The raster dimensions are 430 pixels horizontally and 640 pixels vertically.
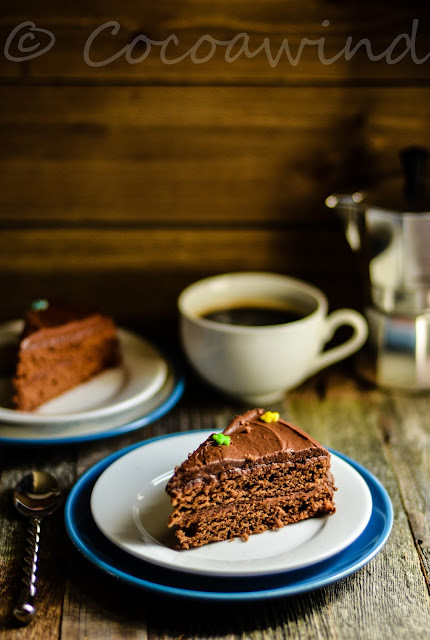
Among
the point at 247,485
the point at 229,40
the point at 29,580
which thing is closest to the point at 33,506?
the point at 29,580

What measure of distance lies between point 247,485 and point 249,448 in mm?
45

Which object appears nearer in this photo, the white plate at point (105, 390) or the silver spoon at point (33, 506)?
the silver spoon at point (33, 506)

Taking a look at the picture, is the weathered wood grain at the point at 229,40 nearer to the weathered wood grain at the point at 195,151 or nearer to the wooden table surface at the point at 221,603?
the weathered wood grain at the point at 195,151

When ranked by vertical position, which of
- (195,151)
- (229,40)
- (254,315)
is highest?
(229,40)

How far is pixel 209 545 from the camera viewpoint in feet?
2.76

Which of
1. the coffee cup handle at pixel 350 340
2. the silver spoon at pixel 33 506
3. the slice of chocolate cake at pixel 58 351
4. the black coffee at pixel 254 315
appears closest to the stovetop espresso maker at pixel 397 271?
the coffee cup handle at pixel 350 340

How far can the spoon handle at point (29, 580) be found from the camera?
29.6 inches

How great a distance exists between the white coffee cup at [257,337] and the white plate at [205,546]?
0.22 m

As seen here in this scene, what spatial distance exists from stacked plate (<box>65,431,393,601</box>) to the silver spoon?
Result: 51 mm

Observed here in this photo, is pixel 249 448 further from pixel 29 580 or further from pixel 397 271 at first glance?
pixel 397 271

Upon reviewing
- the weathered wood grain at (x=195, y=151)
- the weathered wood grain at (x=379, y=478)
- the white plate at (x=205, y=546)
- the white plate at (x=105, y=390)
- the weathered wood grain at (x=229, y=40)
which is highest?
the weathered wood grain at (x=229, y=40)

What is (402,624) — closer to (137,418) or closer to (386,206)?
(137,418)

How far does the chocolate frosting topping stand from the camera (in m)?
0.86

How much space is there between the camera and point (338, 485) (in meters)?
0.92
